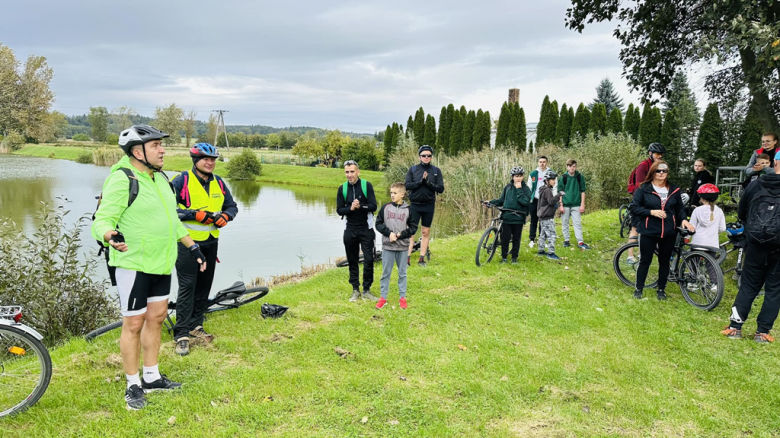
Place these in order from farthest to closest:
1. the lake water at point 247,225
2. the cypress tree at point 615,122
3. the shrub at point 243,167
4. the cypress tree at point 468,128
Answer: the shrub at point 243,167 → the cypress tree at point 468,128 → the cypress tree at point 615,122 → the lake water at point 247,225

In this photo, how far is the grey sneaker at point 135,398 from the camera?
326cm

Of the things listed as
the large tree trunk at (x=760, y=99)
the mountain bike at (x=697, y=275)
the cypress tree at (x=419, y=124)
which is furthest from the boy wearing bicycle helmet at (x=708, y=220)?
the cypress tree at (x=419, y=124)

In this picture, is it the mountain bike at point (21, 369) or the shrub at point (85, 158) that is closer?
the mountain bike at point (21, 369)

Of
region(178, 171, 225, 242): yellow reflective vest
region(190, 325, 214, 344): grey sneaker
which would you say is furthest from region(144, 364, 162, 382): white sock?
region(178, 171, 225, 242): yellow reflective vest

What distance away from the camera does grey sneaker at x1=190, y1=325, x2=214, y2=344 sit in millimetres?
4508

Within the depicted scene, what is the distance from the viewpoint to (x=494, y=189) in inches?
642

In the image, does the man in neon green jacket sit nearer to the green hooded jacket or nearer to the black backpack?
the green hooded jacket

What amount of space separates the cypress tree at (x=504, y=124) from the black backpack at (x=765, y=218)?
27.3 m

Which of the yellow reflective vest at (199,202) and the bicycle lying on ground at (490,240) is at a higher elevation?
the yellow reflective vest at (199,202)

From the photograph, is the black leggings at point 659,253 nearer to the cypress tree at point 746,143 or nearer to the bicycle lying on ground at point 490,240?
the bicycle lying on ground at point 490,240

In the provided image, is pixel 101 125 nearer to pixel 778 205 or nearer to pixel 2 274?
pixel 2 274

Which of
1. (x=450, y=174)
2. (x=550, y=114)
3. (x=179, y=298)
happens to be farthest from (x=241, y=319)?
(x=550, y=114)

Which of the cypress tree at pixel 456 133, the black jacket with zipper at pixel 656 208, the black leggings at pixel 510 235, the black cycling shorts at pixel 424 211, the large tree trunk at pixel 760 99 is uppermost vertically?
the cypress tree at pixel 456 133

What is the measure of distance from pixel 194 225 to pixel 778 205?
592cm
